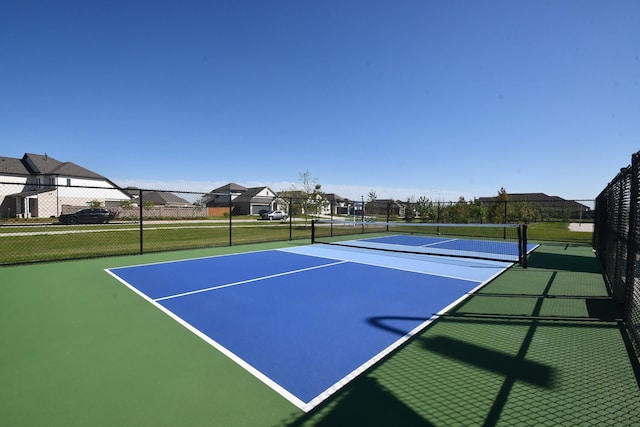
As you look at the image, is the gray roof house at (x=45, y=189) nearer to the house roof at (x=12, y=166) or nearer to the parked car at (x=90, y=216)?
the house roof at (x=12, y=166)

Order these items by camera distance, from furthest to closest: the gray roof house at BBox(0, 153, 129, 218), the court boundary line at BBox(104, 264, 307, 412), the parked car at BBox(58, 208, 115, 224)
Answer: the gray roof house at BBox(0, 153, 129, 218)
the parked car at BBox(58, 208, 115, 224)
the court boundary line at BBox(104, 264, 307, 412)

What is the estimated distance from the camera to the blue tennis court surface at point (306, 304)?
345cm

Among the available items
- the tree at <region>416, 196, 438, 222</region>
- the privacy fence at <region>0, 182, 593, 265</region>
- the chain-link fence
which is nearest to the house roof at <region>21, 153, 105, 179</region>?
the privacy fence at <region>0, 182, 593, 265</region>

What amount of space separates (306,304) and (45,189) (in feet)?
143

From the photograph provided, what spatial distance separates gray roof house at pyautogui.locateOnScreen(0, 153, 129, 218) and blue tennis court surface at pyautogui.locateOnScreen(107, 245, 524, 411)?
1148 inches

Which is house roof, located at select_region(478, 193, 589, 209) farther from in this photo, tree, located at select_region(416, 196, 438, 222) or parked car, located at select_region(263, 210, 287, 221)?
parked car, located at select_region(263, 210, 287, 221)

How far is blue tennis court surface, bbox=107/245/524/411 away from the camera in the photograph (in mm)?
3445

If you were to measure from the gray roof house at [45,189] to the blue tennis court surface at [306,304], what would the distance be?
29159mm

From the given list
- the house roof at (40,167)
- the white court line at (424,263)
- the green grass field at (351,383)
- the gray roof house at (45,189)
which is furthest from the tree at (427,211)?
the house roof at (40,167)

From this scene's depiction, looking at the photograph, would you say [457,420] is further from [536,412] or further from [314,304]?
[314,304]

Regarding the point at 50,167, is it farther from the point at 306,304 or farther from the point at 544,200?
the point at 544,200

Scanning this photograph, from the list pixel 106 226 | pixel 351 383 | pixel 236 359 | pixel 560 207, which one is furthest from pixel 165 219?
pixel 560 207

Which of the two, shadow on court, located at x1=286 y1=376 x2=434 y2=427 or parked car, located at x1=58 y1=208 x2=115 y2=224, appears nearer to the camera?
shadow on court, located at x1=286 y1=376 x2=434 y2=427

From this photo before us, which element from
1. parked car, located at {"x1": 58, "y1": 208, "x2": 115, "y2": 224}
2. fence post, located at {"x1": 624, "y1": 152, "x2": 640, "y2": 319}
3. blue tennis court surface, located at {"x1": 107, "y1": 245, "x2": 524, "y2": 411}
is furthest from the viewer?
parked car, located at {"x1": 58, "y1": 208, "x2": 115, "y2": 224}
